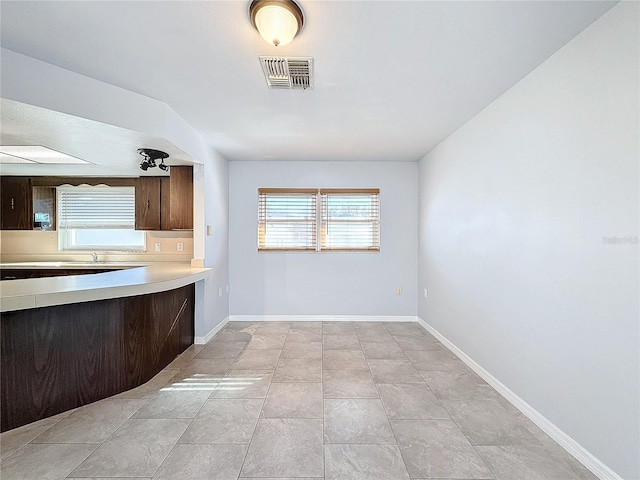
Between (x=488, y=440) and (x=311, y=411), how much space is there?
121 cm

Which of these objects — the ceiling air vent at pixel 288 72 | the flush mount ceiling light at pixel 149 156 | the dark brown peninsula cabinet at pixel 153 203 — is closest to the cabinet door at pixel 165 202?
the dark brown peninsula cabinet at pixel 153 203

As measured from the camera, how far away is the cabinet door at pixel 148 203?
4.24 meters

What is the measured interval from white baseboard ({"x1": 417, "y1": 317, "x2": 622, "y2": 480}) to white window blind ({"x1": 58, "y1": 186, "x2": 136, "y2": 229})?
510 centimetres

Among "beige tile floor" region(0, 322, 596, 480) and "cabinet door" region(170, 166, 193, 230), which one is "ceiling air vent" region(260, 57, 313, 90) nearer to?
"cabinet door" region(170, 166, 193, 230)

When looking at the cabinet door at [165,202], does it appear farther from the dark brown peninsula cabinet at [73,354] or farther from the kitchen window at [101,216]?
the dark brown peninsula cabinet at [73,354]

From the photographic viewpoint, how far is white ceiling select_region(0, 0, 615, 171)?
1563mm

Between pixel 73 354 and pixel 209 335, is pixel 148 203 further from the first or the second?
pixel 73 354

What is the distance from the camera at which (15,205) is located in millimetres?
4406

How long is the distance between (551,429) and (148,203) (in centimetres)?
497

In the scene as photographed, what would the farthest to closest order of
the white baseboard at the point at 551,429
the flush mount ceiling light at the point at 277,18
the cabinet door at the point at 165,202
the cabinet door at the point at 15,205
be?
the cabinet door at the point at 15,205, the cabinet door at the point at 165,202, the white baseboard at the point at 551,429, the flush mount ceiling light at the point at 277,18

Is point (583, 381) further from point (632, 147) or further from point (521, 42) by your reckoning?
point (521, 42)

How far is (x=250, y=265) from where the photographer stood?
4.70 meters

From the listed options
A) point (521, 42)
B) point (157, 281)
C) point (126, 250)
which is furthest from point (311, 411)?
point (126, 250)

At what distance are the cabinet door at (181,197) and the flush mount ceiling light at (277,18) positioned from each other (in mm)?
2639
